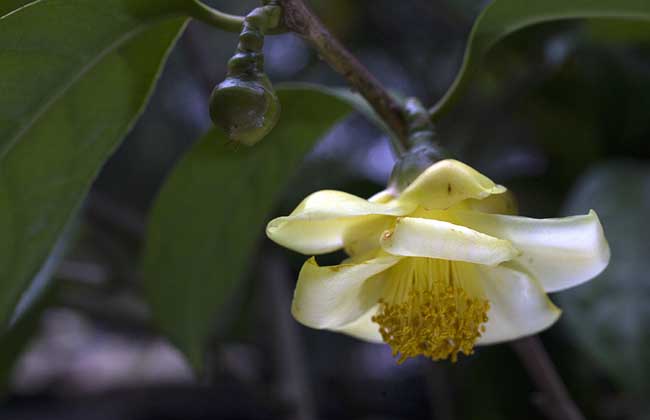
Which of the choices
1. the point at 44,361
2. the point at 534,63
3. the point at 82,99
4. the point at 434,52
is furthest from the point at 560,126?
the point at 44,361

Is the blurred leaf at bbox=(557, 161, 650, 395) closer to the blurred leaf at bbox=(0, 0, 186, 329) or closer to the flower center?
the flower center

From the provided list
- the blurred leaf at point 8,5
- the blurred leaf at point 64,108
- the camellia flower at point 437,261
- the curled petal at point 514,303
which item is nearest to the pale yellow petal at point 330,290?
the camellia flower at point 437,261

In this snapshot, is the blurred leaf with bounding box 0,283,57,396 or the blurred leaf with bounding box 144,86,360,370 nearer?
the blurred leaf with bounding box 144,86,360,370

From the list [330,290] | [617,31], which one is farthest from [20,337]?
[617,31]

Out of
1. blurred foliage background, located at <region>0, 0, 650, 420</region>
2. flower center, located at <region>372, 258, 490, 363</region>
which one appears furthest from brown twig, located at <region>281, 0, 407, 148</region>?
blurred foliage background, located at <region>0, 0, 650, 420</region>

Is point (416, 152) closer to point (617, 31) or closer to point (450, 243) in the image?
point (450, 243)

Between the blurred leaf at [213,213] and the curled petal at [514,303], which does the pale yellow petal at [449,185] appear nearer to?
the curled petal at [514,303]

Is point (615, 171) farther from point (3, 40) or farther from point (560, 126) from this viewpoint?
point (3, 40)
